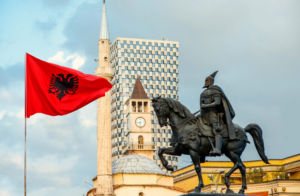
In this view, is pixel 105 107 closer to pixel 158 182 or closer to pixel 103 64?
pixel 103 64

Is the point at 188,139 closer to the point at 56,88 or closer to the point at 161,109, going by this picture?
the point at 161,109

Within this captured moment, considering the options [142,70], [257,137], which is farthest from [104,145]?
[142,70]

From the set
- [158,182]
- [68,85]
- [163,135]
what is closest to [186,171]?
[158,182]

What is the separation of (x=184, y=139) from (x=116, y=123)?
4997 inches

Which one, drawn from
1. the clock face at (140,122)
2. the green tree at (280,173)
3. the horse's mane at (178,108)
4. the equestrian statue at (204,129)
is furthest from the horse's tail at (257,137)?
the clock face at (140,122)

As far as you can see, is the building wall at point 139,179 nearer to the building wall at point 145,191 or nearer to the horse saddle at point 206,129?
the building wall at point 145,191

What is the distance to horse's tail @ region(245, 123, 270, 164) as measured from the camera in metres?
15.2

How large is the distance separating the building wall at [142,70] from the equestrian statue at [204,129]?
407ft

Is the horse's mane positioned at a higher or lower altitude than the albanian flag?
lower

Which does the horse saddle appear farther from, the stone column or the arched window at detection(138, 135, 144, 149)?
the arched window at detection(138, 135, 144, 149)

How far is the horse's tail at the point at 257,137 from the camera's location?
15.2 m

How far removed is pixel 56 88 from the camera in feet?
59.1

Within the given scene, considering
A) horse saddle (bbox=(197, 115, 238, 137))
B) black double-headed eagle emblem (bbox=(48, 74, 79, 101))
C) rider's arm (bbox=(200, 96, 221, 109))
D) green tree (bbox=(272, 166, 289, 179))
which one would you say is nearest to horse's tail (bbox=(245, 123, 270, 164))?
horse saddle (bbox=(197, 115, 238, 137))

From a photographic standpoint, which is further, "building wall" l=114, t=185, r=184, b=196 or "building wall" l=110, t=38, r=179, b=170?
"building wall" l=110, t=38, r=179, b=170
